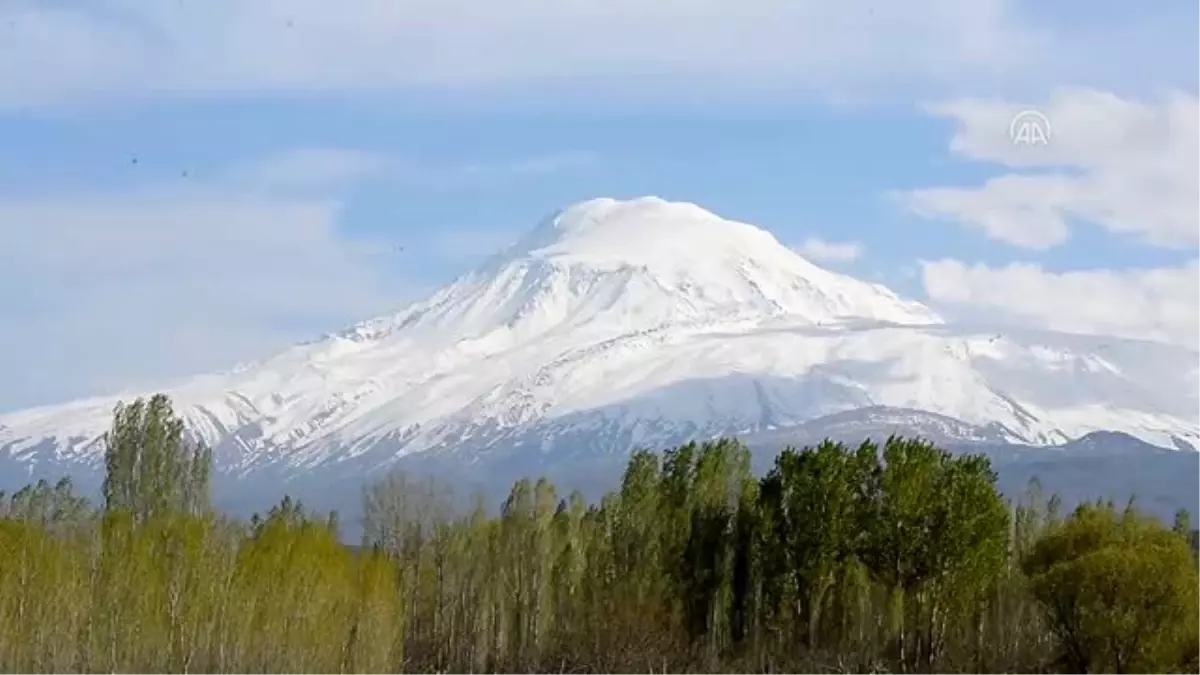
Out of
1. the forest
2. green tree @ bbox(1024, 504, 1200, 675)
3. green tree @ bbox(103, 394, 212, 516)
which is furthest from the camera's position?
green tree @ bbox(103, 394, 212, 516)

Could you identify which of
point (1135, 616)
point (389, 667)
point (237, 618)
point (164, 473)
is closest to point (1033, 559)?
point (1135, 616)

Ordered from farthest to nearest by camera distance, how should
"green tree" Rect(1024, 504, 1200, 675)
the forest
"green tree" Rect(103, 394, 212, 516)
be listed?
"green tree" Rect(103, 394, 212, 516) < "green tree" Rect(1024, 504, 1200, 675) < the forest

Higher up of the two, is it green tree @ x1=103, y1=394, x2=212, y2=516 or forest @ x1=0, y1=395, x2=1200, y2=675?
green tree @ x1=103, y1=394, x2=212, y2=516

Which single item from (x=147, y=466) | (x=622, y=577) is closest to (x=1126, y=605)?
(x=622, y=577)

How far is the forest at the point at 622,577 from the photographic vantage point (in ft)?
160

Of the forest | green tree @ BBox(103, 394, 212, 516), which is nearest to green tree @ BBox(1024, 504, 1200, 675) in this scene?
the forest

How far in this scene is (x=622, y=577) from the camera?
228ft

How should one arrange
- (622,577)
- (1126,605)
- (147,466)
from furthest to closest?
(147,466), (622,577), (1126,605)

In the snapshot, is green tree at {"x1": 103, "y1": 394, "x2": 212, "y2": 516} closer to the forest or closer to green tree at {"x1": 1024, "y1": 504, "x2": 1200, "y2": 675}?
the forest

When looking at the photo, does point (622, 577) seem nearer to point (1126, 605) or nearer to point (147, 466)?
point (147, 466)

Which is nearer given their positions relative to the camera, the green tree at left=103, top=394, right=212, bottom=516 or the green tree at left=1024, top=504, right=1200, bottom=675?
the green tree at left=1024, top=504, right=1200, bottom=675

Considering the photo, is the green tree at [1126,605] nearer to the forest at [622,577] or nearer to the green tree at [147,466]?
the forest at [622,577]

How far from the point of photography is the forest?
48719 millimetres

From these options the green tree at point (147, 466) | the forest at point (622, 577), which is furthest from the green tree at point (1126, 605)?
the green tree at point (147, 466)
